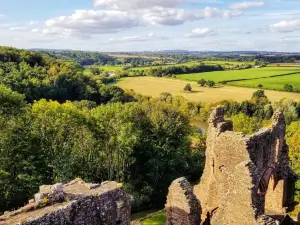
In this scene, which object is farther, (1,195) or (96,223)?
(1,195)

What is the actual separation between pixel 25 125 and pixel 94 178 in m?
10.0

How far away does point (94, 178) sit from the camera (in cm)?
3966

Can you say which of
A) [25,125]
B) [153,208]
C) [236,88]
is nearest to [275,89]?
[236,88]

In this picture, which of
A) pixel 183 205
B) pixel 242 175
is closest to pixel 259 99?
pixel 183 205

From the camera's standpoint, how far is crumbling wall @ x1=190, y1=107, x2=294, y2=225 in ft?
46.6

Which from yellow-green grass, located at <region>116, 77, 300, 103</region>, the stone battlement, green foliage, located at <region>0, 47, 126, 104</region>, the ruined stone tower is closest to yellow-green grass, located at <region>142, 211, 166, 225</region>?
the ruined stone tower

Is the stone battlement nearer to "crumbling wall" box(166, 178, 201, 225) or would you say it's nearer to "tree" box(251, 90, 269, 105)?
"crumbling wall" box(166, 178, 201, 225)

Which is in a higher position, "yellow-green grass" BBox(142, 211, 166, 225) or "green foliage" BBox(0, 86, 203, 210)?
"green foliage" BBox(0, 86, 203, 210)

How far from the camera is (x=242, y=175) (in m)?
14.3

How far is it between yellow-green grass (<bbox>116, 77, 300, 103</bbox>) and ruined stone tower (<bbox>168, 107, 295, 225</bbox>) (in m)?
62.9

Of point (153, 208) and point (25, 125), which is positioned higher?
point (25, 125)

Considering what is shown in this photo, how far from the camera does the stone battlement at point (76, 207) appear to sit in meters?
10.9

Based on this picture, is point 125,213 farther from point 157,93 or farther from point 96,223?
point 157,93

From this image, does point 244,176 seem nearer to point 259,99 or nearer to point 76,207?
point 76,207
